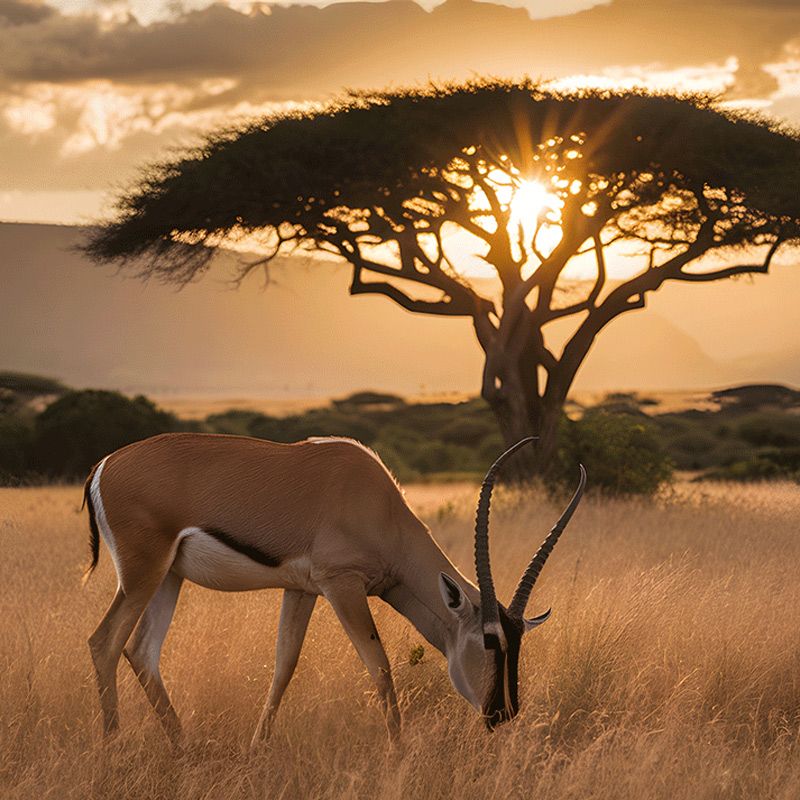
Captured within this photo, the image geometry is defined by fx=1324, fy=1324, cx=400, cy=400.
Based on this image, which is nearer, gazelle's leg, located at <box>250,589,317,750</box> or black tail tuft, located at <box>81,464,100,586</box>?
gazelle's leg, located at <box>250,589,317,750</box>

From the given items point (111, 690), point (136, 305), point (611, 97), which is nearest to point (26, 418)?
point (611, 97)

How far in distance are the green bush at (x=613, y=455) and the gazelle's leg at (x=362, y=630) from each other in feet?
47.0

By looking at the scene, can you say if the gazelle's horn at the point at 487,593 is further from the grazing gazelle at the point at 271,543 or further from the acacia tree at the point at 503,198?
the acacia tree at the point at 503,198

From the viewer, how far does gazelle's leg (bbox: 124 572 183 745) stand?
273 inches

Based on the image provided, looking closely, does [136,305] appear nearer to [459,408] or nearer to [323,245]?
[459,408]

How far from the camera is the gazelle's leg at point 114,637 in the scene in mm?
6863

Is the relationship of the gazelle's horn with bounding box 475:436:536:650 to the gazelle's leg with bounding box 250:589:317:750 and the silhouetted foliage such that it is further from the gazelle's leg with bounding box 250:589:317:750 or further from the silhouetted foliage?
the silhouetted foliage

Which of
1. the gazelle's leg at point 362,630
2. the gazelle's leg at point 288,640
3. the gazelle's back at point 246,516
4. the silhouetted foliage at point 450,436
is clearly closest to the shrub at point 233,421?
the silhouetted foliage at point 450,436

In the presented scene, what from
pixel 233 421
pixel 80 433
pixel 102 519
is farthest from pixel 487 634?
pixel 233 421

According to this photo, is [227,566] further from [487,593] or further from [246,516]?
[487,593]

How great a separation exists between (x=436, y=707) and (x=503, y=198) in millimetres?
16153

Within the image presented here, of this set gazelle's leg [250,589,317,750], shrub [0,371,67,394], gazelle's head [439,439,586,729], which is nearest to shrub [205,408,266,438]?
shrub [0,371,67,394]

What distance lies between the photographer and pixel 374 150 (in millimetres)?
21172

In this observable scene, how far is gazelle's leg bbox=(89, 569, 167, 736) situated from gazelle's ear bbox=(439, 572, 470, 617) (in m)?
1.46
